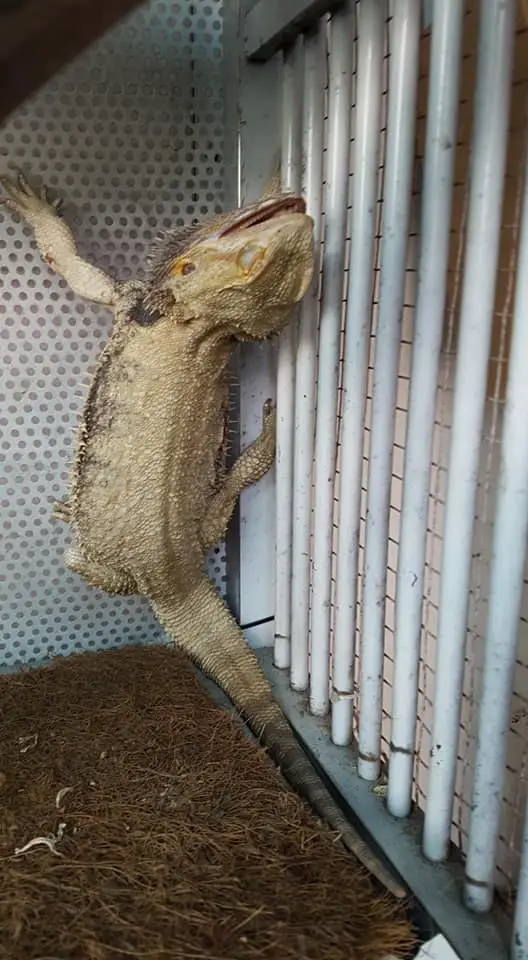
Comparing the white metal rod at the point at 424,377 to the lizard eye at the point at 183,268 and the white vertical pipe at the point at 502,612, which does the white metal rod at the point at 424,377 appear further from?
the lizard eye at the point at 183,268

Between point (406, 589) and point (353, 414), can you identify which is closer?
point (406, 589)

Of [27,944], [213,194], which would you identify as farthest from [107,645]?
[213,194]

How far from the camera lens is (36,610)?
2.19 m

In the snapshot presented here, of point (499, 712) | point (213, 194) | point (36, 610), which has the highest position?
point (213, 194)

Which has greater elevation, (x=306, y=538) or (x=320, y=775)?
(x=306, y=538)

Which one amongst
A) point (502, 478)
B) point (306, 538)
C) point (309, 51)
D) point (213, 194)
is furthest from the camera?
point (213, 194)

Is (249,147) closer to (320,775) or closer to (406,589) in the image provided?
(406,589)

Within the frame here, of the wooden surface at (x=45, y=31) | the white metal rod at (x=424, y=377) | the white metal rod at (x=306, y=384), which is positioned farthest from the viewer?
the white metal rod at (x=306, y=384)

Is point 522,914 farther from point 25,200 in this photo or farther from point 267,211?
point 25,200

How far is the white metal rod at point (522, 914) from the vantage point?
1.16 meters

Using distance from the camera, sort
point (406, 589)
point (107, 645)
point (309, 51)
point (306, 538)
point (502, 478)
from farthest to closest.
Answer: point (107, 645), point (306, 538), point (309, 51), point (406, 589), point (502, 478)

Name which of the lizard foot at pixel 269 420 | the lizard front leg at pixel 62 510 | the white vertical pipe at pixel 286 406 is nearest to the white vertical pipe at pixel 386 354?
the white vertical pipe at pixel 286 406

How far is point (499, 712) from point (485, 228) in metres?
0.72

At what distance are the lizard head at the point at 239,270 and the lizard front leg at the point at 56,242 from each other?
0.14 metres
